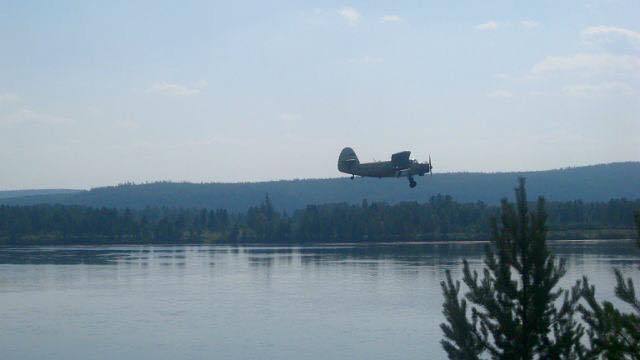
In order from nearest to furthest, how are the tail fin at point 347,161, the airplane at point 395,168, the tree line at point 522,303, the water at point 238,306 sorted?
1. the tree line at point 522,303
2. the airplane at point 395,168
3. the water at point 238,306
4. the tail fin at point 347,161

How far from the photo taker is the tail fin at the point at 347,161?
5669 centimetres

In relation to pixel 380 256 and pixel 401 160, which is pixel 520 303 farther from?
pixel 380 256

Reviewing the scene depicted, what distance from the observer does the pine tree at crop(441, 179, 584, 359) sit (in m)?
20.6

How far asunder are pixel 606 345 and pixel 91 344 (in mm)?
45463

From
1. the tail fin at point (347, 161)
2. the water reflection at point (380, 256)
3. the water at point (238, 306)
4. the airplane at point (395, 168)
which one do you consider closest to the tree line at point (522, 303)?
the water at point (238, 306)

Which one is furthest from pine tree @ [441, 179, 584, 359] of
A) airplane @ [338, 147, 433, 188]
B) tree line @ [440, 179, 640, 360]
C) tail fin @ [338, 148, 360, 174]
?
tail fin @ [338, 148, 360, 174]

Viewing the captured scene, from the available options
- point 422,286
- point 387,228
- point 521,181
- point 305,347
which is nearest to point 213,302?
point 422,286

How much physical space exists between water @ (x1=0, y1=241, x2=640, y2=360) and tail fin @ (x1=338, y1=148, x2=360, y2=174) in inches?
428

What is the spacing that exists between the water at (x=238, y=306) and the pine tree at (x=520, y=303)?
64.4 ft

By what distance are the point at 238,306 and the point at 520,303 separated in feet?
182

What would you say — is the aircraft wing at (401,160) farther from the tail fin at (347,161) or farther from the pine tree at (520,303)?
the pine tree at (520,303)

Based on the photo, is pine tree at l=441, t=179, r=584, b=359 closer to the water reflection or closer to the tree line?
the tree line

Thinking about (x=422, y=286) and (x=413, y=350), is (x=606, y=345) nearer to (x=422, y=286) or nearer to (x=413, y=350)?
(x=413, y=350)

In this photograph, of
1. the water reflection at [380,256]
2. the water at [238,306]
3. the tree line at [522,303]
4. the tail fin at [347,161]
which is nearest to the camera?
the tree line at [522,303]
